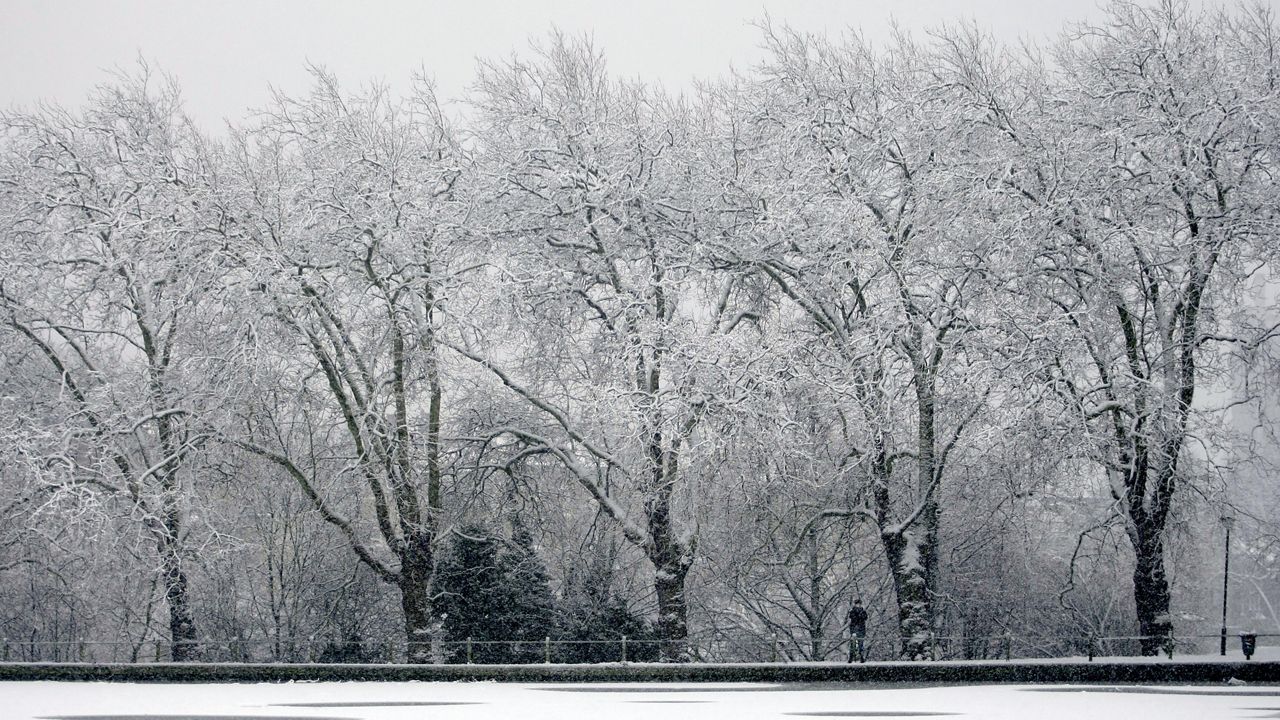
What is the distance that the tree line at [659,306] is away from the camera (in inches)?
901

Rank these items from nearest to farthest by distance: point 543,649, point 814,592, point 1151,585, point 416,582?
point 1151,585 < point 416,582 < point 543,649 < point 814,592

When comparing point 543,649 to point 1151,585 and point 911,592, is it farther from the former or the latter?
point 1151,585

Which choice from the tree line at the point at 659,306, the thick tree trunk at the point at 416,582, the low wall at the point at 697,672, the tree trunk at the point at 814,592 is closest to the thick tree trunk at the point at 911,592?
the tree line at the point at 659,306

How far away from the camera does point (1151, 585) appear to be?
77.9 feet

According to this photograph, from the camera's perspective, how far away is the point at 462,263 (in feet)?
90.0

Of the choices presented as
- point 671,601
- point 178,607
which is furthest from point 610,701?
point 178,607

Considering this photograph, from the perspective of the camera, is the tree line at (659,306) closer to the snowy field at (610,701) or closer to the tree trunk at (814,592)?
the snowy field at (610,701)

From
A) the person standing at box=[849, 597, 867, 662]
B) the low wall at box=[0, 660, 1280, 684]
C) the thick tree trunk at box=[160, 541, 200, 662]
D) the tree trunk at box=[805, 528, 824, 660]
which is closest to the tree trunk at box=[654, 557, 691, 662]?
the person standing at box=[849, 597, 867, 662]

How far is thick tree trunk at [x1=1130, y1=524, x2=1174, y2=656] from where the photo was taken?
2344 cm

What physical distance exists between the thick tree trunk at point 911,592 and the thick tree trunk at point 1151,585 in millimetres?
3640

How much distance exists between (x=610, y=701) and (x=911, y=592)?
8227 millimetres

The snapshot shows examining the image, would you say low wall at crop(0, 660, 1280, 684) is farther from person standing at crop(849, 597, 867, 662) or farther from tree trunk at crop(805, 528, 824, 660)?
tree trunk at crop(805, 528, 824, 660)

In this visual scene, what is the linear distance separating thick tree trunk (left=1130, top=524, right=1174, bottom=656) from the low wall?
2.54 metres

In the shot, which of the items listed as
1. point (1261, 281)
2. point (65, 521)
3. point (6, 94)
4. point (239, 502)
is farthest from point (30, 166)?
point (6, 94)
